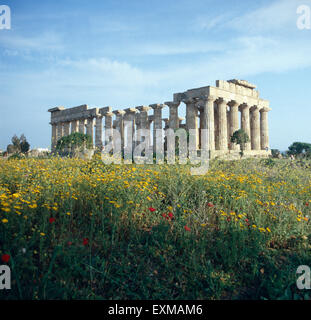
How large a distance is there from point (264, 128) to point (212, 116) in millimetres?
9819

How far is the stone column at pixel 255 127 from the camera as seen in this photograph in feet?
105

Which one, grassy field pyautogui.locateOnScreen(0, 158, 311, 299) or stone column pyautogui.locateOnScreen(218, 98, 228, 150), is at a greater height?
stone column pyautogui.locateOnScreen(218, 98, 228, 150)

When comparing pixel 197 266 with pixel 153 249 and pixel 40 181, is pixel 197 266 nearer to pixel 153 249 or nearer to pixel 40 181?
pixel 153 249

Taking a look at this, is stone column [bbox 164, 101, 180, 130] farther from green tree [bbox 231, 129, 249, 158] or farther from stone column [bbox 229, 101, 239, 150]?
green tree [bbox 231, 129, 249, 158]

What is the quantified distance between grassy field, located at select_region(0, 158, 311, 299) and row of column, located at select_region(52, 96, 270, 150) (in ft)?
67.2

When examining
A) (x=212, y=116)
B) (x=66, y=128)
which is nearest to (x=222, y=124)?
(x=212, y=116)

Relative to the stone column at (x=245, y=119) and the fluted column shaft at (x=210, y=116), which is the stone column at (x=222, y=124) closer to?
the fluted column shaft at (x=210, y=116)

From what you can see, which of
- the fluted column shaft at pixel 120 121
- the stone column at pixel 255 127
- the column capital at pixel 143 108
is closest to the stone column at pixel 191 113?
the column capital at pixel 143 108

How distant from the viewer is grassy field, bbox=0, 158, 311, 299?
3.77 meters

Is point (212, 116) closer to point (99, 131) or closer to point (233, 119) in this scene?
point (233, 119)

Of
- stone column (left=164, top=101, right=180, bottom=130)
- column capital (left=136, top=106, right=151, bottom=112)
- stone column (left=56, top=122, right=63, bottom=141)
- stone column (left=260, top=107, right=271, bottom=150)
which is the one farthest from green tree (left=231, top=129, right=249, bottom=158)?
stone column (left=56, top=122, right=63, bottom=141)

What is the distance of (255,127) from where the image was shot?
106 ft

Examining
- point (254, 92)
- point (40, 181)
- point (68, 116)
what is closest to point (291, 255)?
point (40, 181)
